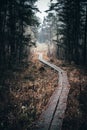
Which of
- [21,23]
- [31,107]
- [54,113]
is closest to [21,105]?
[31,107]

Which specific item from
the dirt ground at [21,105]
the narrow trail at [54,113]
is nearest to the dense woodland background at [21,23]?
the dirt ground at [21,105]

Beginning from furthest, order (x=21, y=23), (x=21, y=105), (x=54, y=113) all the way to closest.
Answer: (x=21, y=23)
(x=21, y=105)
(x=54, y=113)

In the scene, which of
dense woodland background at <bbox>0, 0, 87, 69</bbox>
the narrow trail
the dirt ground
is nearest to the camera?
the narrow trail

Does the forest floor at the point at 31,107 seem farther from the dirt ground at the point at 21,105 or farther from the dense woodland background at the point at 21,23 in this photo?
the dense woodland background at the point at 21,23

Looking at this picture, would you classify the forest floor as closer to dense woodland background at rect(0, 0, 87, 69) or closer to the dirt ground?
the dirt ground

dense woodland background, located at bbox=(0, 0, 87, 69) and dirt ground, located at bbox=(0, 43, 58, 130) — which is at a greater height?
dense woodland background, located at bbox=(0, 0, 87, 69)

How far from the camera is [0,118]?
9539 mm

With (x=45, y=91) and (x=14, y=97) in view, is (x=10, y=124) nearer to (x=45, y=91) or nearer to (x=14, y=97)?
(x=14, y=97)

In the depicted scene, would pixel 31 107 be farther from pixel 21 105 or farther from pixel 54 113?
pixel 54 113

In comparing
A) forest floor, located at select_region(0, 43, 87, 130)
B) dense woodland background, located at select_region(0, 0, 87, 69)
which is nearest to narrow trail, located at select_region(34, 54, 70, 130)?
forest floor, located at select_region(0, 43, 87, 130)

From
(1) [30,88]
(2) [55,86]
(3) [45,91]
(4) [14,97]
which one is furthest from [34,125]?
(2) [55,86]

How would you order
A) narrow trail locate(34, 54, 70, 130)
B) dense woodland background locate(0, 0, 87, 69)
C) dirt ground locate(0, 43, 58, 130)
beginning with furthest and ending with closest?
1. dense woodland background locate(0, 0, 87, 69)
2. dirt ground locate(0, 43, 58, 130)
3. narrow trail locate(34, 54, 70, 130)

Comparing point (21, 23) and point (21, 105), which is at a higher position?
point (21, 23)

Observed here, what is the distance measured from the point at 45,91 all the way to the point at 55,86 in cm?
224
